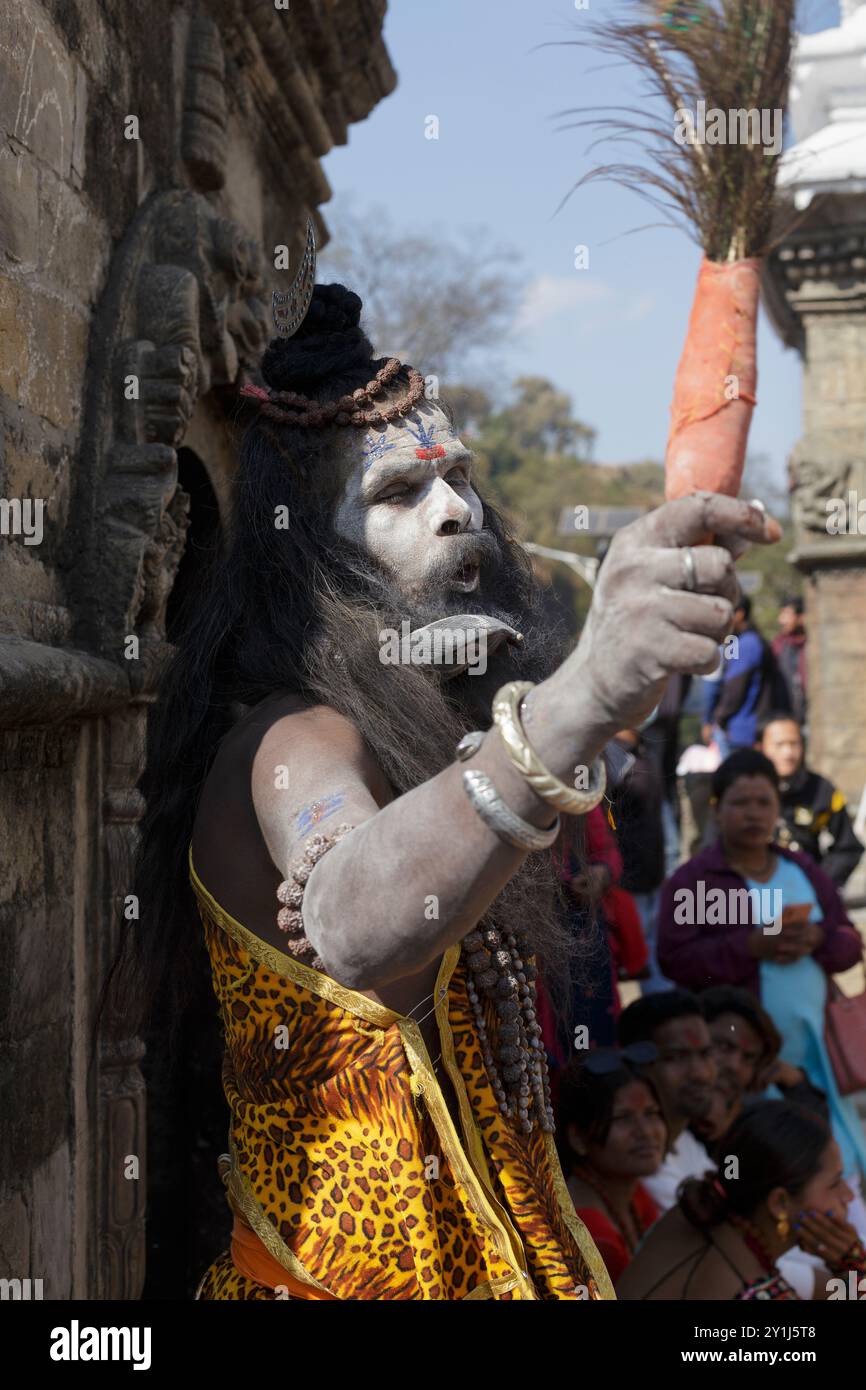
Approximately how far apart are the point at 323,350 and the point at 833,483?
7.30 meters

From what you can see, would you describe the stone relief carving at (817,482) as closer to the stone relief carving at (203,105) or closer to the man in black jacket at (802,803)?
the man in black jacket at (802,803)

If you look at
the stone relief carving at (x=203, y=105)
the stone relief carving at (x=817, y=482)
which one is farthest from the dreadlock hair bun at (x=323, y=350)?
the stone relief carving at (x=817, y=482)

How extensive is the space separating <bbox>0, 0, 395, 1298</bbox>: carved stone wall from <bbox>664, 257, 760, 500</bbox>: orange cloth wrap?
1.10 metres

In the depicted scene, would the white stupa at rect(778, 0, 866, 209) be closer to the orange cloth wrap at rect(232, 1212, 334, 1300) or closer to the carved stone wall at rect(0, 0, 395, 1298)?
the carved stone wall at rect(0, 0, 395, 1298)

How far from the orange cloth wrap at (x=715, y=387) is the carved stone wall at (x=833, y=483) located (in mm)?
7519

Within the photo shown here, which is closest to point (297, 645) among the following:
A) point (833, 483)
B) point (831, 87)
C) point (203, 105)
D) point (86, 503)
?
point (86, 503)

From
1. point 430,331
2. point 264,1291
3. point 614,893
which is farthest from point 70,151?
point 430,331

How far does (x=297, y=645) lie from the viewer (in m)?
2.06

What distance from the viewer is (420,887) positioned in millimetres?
1501

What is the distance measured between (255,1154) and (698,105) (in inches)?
55.5

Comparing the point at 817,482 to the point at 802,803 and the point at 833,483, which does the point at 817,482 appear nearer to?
the point at 833,483

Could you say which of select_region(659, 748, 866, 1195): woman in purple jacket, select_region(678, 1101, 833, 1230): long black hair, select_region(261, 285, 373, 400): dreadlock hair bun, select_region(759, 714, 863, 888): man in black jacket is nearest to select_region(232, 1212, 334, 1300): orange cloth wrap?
select_region(261, 285, 373, 400): dreadlock hair bun

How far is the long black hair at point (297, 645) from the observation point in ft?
6.62
